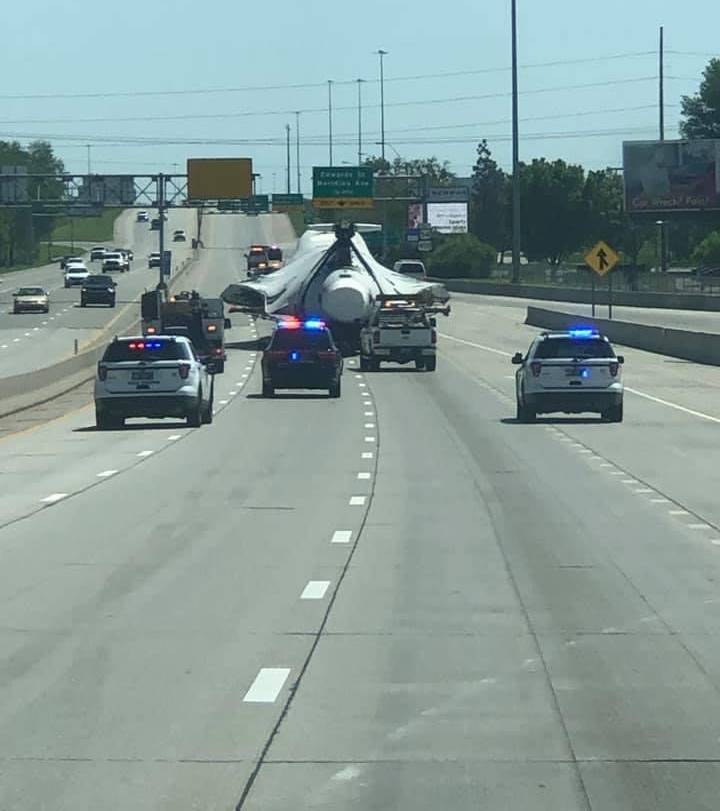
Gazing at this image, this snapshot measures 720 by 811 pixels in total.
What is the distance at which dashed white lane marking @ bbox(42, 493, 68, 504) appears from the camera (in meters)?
20.9

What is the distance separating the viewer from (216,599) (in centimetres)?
1334

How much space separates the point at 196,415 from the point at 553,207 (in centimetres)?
12579

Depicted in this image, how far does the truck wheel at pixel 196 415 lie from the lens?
34.4 m

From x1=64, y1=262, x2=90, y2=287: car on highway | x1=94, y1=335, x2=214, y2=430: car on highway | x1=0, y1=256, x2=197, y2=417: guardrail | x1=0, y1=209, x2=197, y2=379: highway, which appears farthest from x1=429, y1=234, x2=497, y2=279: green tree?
x1=94, y1=335, x2=214, y2=430: car on highway

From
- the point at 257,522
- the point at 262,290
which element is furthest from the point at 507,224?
the point at 257,522

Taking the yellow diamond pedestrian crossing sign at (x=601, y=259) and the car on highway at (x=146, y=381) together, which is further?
the yellow diamond pedestrian crossing sign at (x=601, y=259)

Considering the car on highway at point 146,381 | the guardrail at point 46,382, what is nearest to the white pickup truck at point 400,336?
the guardrail at point 46,382

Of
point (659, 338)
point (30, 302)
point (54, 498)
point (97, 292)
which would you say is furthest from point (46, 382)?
point (97, 292)

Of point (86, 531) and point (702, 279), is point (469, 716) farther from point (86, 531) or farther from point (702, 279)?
point (702, 279)

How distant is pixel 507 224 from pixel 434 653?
18128cm

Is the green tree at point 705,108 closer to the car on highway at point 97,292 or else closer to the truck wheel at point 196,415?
the car on highway at point 97,292

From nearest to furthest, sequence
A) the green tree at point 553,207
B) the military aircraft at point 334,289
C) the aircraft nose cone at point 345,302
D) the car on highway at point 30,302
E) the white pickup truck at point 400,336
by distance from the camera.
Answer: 1. the white pickup truck at point 400,336
2. the aircraft nose cone at point 345,302
3. the military aircraft at point 334,289
4. the car on highway at point 30,302
5. the green tree at point 553,207

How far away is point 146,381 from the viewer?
3378 cm

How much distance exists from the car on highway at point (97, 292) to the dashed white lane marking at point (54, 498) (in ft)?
263
